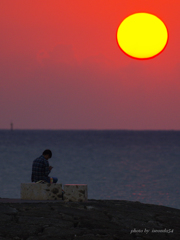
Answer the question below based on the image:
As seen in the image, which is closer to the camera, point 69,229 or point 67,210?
point 69,229

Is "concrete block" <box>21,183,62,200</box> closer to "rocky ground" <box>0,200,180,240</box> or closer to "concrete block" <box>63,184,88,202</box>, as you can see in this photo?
"concrete block" <box>63,184,88,202</box>

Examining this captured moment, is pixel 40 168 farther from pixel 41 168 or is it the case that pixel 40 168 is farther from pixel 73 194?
pixel 73 194

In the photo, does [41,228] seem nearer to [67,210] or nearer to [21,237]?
[21,237]

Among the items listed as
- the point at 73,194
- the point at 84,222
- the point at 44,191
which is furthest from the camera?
the point at 44,191

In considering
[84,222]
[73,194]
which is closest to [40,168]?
[73,194]

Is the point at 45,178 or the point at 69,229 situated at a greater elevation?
the point at 45,178

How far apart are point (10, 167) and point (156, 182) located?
20.4 meters

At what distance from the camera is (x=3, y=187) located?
34.6 metres

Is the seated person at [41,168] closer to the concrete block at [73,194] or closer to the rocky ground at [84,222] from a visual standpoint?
the concrete block at [73,194]

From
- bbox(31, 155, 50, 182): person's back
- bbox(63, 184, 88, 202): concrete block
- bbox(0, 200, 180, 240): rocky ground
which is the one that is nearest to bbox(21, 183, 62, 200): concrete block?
bbox(63, 184, 88, 202): concrete block

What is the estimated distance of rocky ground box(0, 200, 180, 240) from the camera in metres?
9.04

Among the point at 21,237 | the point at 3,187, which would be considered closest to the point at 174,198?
the point at 3,187

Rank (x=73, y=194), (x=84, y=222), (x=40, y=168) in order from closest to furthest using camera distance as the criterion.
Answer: (x=84, y=222)
(x=73, y=194)
(x=40, y=168)

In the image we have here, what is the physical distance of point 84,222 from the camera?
32.9 feet
